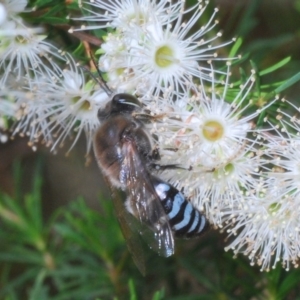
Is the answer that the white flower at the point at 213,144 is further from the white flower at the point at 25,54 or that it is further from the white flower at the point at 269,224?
the white flower at the point at 25,54

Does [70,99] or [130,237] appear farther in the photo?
[70,99]

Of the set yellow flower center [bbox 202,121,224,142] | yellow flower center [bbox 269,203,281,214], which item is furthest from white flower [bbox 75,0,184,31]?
yellow flower center [bbox 269,203,281,214]

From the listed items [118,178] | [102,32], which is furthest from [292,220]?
[102,32]

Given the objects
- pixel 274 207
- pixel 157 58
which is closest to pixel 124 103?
pixel 157 58

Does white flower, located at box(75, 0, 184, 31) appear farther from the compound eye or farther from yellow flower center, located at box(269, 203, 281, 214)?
yellow flower center, located at box(269, 203, 281, 214)

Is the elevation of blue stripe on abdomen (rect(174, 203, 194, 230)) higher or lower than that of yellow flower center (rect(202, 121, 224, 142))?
lower

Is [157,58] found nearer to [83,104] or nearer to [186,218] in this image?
[83,104]

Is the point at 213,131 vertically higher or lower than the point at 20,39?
lower

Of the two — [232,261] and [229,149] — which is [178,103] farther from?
[232,261]
